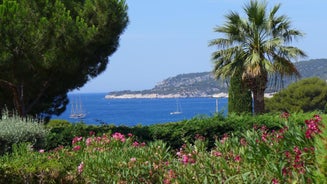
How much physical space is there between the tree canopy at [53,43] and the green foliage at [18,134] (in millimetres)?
3136

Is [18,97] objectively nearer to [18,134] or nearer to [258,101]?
[18,134]

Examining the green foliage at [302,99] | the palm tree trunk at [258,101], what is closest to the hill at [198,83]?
the green foliage at [302,99]

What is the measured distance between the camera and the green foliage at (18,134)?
37.4 ft

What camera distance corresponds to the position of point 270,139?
6188mm

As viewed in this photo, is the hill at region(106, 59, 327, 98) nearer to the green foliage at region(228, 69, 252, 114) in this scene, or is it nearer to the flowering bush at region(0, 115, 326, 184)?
the green foliage at region(228, 69, 252, 114)

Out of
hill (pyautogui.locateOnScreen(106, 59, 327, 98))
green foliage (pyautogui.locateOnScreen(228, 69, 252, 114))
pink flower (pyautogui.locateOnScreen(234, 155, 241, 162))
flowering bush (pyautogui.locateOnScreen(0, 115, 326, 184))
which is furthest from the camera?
hill (pyautogui.locateOnScreen(106, 59, 327, 98))

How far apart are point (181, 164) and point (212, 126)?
780 cm

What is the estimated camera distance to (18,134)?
1154 cm

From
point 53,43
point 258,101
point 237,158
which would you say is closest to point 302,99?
point 258,101

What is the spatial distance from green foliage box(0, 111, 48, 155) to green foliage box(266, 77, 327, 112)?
135 ft

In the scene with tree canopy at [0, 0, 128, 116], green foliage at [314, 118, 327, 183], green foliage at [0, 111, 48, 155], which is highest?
tree canopy at [0, 0, 128, 116]

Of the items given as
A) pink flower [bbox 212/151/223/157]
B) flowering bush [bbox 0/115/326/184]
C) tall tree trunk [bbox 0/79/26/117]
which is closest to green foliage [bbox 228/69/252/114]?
tall tree trunk [bbox 0/79/26/117]

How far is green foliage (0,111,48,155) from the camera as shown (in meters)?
11.4

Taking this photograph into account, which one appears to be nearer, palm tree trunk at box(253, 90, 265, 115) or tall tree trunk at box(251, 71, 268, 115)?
tall tree trunk at box(251, 71, 268, 115)
